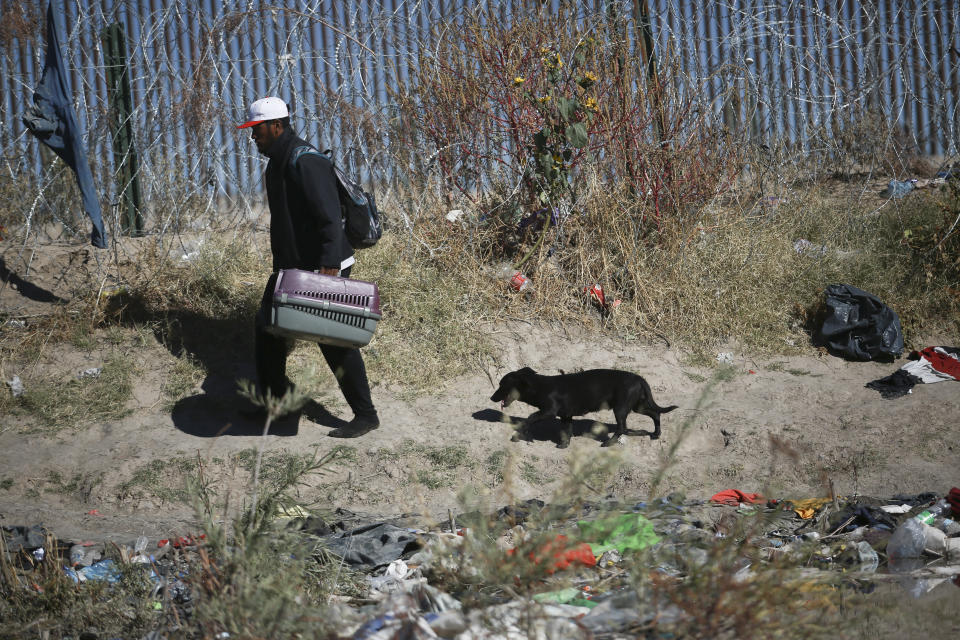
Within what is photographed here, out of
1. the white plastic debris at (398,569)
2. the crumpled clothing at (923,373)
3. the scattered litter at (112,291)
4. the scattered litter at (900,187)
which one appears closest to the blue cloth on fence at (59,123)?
the scattered litter at (112,291)

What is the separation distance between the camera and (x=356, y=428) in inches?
186

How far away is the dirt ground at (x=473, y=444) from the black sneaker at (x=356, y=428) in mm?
72

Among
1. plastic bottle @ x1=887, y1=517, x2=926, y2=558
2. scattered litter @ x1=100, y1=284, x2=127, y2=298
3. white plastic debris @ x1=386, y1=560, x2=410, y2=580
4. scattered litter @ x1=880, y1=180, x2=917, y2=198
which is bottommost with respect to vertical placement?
plastic bottle @ x1=887, y1=517, x2=926, y2=558

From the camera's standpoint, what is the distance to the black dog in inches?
191

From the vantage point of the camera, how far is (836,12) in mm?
7141

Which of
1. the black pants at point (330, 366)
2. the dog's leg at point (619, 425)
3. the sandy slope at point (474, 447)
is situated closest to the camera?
the sandy slope at point (474, 447)

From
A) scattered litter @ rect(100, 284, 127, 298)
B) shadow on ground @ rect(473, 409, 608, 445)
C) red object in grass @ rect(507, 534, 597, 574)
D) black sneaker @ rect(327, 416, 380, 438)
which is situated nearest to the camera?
red object in grass @ rect(507, 534, 597, 574)

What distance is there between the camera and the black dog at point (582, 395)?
15.9ft

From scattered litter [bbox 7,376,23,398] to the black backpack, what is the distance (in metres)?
2.59

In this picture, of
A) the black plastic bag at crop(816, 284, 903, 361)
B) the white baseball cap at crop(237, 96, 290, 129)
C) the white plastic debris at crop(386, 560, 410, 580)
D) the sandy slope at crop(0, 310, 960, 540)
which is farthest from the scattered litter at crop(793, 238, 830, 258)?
the white plastic debris at crop(386, 560, 410, 580)

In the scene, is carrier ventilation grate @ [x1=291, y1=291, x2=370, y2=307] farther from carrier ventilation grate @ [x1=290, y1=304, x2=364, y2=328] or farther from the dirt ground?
the dirt ground

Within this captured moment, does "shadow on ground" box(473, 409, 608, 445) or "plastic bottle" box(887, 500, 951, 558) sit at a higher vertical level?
"plastic bottle" box(887, 500, 951, 558)

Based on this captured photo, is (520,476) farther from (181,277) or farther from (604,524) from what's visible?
(181,277)

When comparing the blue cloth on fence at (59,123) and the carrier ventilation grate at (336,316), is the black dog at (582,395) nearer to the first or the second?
the carrier ventilation grate at (336,316)
